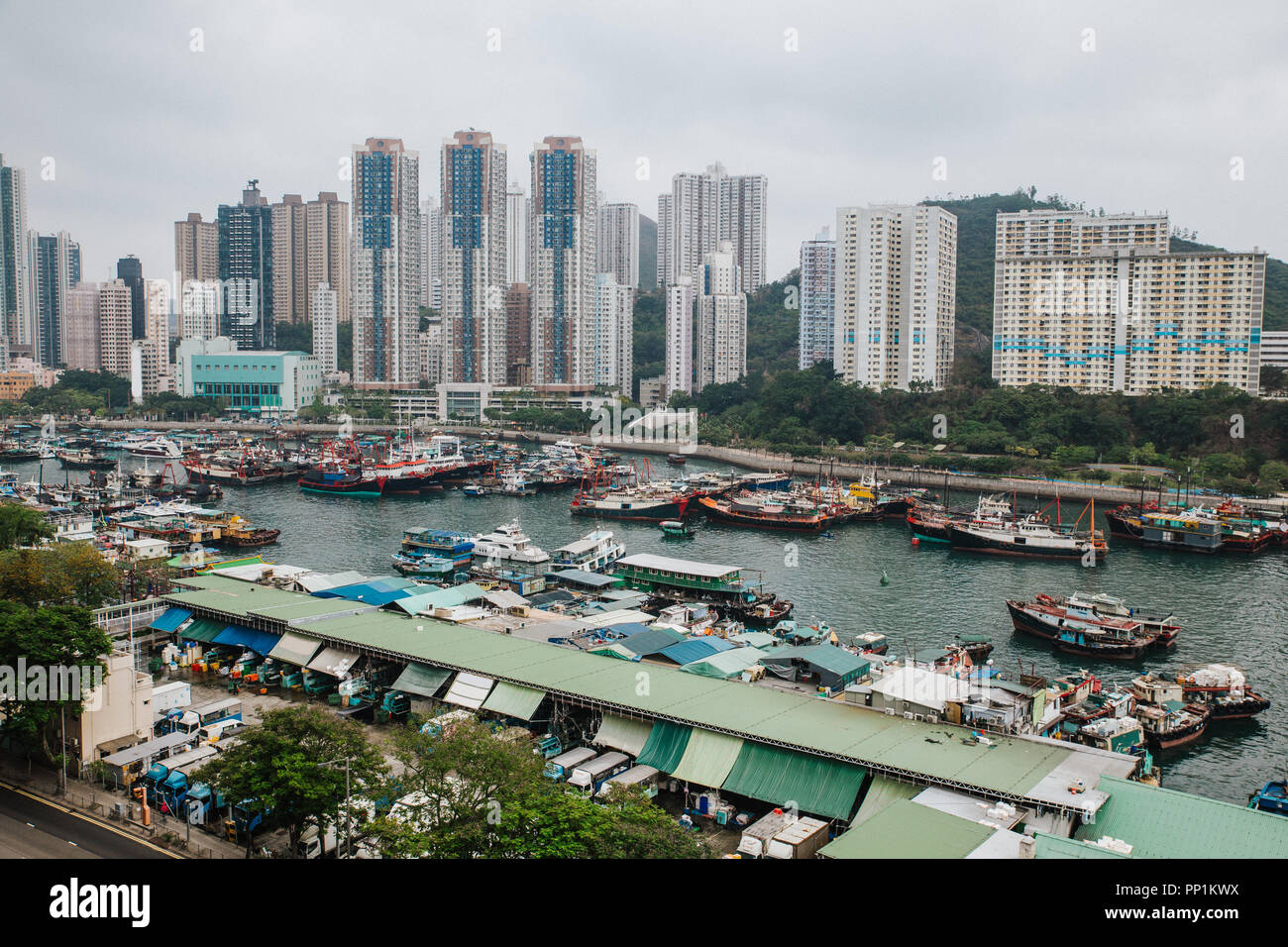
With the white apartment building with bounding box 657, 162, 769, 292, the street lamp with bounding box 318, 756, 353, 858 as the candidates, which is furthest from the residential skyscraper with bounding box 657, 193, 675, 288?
the street lamp with bounding box 318, 756, 353, 858

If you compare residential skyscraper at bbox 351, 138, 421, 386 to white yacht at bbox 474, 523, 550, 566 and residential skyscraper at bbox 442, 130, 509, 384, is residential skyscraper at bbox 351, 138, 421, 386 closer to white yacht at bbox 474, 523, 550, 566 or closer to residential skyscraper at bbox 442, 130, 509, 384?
residential skyscraper at bbox 442, 130, 509, 384

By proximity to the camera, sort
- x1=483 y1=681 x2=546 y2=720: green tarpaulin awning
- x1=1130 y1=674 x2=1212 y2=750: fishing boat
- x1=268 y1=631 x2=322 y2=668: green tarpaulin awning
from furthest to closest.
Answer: x1=268 y1=631 x2=322 y2=668: green tarpaulin awning, x1=1130 y1=674 x2=1212 y2=750: fishing boat, x1=483 y1=681 x2=546 y2=720: green tarpaulin awning

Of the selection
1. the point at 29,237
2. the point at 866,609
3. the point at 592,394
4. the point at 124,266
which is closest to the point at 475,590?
the point at 866,609

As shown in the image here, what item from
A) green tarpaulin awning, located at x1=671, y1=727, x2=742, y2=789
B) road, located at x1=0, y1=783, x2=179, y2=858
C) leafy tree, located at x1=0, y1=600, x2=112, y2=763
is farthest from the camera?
green tarpaulin awning, located at x1=671, y1=727, x2=742, y2=789

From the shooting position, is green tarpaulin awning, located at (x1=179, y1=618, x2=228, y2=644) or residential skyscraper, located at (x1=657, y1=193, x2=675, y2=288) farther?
residential skyscraper, located at (x1=657, y1=193, x2=675, y2=288)

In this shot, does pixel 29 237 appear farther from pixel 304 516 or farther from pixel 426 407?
pixel 304 516

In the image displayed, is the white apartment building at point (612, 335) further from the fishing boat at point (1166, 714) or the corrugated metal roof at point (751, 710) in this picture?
the fishing boat at point (1166, 714)

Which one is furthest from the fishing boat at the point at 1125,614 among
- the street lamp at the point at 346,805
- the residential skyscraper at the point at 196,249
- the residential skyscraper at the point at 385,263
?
the residential skyscraper at the point at 196,249
